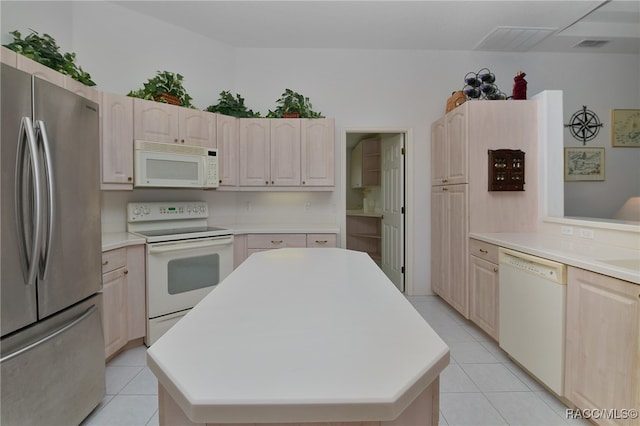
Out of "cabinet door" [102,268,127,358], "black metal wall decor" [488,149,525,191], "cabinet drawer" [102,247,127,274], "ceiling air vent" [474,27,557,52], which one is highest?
"ceiling air vent" [474,27,557,52]

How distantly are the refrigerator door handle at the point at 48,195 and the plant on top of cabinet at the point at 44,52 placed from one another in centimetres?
97

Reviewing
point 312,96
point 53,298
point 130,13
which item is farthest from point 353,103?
point 53,298

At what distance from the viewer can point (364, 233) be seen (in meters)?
5.54

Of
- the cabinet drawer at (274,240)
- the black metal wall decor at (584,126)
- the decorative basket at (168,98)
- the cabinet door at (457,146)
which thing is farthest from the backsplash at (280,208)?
the black metal wall decor at (584,126)

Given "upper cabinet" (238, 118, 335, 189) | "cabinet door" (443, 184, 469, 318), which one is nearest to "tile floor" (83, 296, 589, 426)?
"cabinet door" (443, 184, 469, 318)

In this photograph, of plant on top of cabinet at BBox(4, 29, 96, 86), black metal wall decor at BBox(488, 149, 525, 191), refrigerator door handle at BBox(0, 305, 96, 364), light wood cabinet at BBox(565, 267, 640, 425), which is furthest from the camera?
black metal wall decor at BBox(488, 149, 525, 191)

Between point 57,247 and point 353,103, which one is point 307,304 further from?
point 353,103

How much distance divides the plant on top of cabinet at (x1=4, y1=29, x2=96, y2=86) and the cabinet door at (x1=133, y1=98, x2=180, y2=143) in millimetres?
417

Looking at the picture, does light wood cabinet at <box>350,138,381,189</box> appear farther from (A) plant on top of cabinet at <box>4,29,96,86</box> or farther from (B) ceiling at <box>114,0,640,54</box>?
(A) plant on top of cabinet at <box>4,29,96,86</box>

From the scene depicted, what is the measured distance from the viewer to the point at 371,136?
5391 mm

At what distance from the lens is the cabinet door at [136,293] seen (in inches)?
94.2

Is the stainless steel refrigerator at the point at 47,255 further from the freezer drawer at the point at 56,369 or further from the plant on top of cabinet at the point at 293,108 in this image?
the plant on top of cabinet at the point at 293,108

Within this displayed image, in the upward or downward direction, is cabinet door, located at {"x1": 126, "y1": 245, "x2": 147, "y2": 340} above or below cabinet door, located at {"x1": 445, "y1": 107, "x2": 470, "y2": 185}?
below

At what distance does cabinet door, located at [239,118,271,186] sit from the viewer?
3312 millimetres
